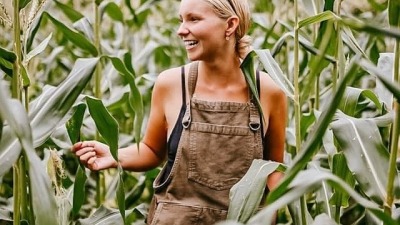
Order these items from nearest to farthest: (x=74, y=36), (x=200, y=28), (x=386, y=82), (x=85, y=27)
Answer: (x=386, y=82)
(x=200, y=28)
(x=74, y=36)
(x=85, y=27)

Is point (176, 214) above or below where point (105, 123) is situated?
below

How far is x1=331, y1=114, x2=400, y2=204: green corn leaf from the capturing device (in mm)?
1438

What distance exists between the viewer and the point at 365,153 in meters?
1.49

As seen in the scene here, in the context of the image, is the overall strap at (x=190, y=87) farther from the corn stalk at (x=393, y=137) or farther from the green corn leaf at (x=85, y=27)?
the green corn leaf at (x=85, y=27)

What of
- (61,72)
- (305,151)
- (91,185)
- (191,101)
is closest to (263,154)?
(191,101)

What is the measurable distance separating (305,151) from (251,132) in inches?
25.6

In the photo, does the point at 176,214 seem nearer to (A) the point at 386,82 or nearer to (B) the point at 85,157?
(B) the point at 85,157

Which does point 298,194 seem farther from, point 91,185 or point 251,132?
point 91,185

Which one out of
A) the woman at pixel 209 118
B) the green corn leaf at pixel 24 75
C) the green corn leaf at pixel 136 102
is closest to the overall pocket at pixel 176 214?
the woman at pixel 209 118

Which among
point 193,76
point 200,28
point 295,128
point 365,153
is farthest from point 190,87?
point 365,153

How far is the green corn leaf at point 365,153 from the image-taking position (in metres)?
1.44

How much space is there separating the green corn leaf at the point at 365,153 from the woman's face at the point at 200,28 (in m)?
0.34

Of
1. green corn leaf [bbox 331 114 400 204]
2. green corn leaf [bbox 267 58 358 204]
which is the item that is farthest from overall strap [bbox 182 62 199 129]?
green corn leaf [bbox 267 58 358 204]

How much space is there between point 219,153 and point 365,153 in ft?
1.27
